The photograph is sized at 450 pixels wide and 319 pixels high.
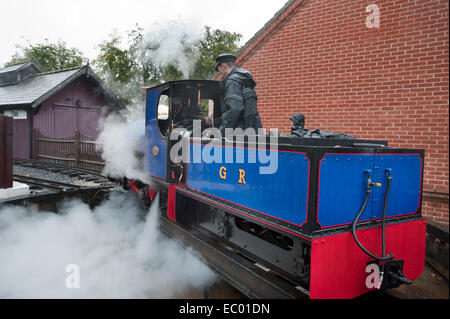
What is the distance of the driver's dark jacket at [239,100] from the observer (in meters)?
3.56

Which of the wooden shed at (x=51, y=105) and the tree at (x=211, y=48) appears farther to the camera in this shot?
the tree at (x=211, y=48)

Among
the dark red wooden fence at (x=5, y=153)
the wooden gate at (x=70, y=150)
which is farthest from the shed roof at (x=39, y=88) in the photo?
the dark red wooden fence at (x=5, y=153)

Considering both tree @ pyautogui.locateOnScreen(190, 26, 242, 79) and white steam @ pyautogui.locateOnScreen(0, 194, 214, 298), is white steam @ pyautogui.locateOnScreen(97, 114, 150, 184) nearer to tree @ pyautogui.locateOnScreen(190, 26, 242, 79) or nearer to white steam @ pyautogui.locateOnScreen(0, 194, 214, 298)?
white steam @ pyautogui.locateOnScreen(0, 194, 214, 298)

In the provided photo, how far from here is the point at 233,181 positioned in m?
3.11

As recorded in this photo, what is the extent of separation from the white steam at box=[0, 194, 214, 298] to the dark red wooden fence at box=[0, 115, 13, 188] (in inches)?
24.1

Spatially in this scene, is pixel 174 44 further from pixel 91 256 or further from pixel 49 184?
pixel 91 256

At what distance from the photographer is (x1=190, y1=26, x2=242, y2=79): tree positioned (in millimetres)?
18875

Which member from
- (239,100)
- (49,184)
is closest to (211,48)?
(49,184)

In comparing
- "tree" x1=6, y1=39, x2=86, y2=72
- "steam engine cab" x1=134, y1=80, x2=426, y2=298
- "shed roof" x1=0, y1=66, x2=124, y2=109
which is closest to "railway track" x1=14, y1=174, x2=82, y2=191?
"steam engine cab" x1=134, y1=80, x2=426, y2=298

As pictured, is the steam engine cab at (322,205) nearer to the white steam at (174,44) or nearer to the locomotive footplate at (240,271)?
the locomotive footplate at (240,271)

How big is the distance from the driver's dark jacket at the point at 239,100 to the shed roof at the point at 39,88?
41.0 feet

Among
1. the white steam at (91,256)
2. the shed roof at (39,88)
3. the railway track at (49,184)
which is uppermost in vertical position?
the shed roof at (39,88)

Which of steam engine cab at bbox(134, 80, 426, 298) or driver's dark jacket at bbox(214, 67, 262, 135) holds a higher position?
driver's dark jacket at bbox(214, 67, 262, 135)
